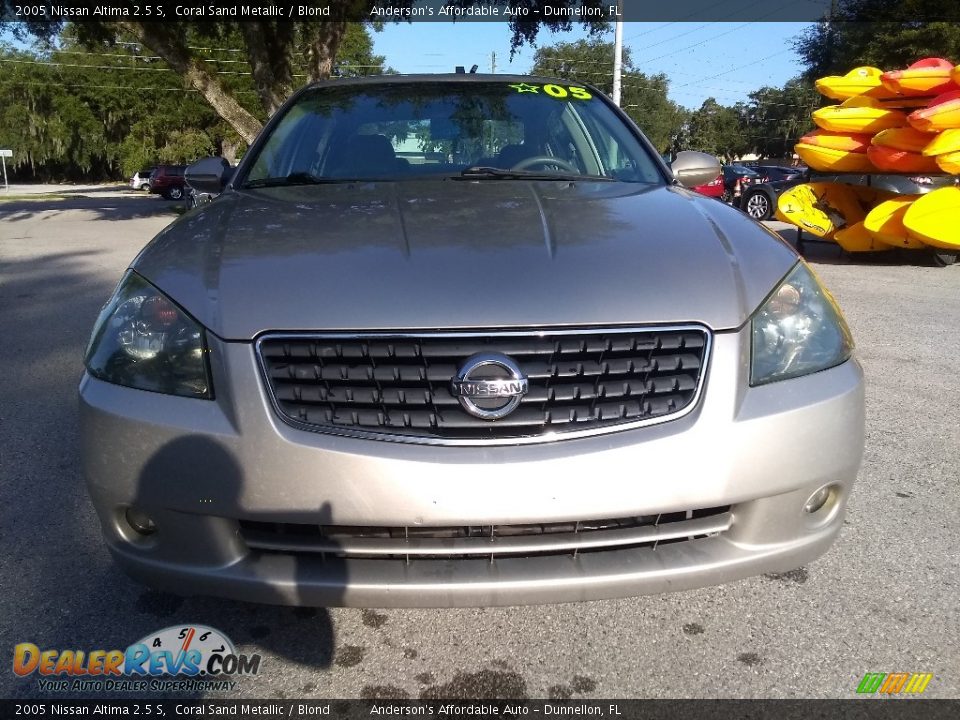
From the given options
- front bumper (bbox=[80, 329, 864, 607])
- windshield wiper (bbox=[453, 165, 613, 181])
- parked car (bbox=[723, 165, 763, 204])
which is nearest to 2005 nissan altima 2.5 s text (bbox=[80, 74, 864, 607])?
front bumper (bbox=[80, 329, 864, 607])

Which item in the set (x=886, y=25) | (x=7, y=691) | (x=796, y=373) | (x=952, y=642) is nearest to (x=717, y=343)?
(x=796, y=373)

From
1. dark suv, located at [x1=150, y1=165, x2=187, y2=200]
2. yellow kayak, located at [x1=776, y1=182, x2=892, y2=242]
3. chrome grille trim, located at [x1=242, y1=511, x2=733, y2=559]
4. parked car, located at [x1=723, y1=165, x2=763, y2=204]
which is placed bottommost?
dark suv, located at [x1=150, y1=165, x2=187, y2=200]

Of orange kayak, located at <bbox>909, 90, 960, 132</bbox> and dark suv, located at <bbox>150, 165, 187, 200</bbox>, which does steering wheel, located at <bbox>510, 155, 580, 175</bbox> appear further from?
dark suv, located at <bbox>150, 165, 187, 200</bbox>

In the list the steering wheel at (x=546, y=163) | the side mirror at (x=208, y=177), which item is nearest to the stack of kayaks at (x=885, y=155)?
the steering wheel at (x=546, y=163)

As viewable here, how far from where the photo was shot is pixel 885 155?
29.7ft

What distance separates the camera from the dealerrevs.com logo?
200 cm

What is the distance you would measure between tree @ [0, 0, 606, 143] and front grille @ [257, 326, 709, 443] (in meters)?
15.2

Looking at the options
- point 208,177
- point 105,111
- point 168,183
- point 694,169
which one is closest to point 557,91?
point 694,169

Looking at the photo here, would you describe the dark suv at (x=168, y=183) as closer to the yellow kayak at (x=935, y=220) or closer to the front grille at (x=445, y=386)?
Answer: the yellow kayak at (x=935, y=220)

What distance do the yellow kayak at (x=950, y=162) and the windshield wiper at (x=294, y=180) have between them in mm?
8131

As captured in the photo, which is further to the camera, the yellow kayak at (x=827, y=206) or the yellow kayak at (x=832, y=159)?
the yellow kayak at (x=827, y=206)

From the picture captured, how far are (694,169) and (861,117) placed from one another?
7.81 metres

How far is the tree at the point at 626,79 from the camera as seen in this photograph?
173ft

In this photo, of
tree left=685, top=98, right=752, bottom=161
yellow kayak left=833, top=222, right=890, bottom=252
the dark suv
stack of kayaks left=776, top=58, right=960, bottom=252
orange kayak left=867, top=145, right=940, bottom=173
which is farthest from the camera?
tree left=685, top=98, right=752, bottom=161
